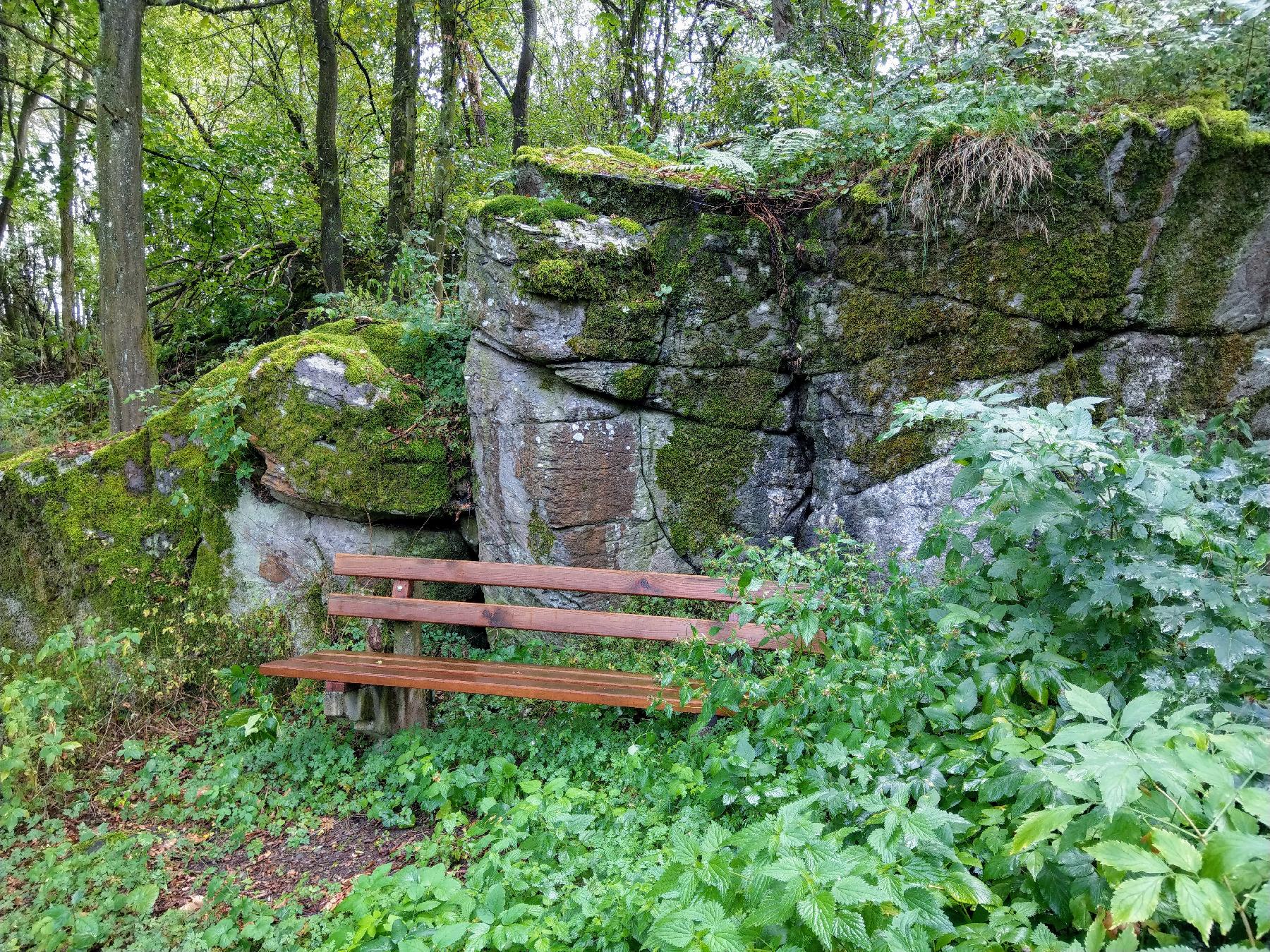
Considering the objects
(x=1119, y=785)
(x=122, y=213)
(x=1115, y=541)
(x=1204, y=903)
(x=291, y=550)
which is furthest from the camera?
(x=122, y=213)

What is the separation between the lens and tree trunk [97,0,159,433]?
6.08 metres

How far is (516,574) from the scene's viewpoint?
4129 millimetres

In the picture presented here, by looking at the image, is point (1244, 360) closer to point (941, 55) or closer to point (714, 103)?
point (941, 55)

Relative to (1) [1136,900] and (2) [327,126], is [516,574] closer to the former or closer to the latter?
(1) [1136,900]

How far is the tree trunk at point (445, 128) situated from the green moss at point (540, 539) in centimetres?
413

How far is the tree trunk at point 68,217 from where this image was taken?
933 cm

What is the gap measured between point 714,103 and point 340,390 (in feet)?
19.5

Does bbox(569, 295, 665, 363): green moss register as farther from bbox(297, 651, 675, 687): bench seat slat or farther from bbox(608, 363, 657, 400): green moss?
bbox(297, 651, 675, 687): bench seat slat

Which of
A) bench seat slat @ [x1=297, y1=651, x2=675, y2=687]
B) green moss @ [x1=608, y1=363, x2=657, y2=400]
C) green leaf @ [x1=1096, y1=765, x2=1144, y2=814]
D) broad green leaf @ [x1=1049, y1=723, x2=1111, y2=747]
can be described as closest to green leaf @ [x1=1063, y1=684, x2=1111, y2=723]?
broad green leaf @ [x1=1049, y1=723, x2=1111, y2=747]

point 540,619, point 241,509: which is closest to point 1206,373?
point 540,619

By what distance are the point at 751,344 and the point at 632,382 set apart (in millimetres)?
903

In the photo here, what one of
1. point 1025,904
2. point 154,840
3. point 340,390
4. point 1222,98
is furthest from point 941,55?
point 154,840

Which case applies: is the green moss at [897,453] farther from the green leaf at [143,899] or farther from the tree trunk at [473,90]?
the tree trunk at [473,90]

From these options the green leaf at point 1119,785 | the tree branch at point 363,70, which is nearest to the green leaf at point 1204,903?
the green leaf at point 1119,785
